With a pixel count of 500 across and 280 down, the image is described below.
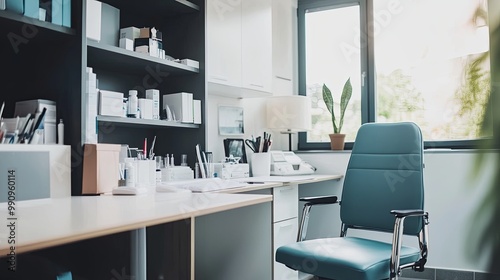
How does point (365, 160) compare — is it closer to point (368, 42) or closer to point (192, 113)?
point (192, 113)

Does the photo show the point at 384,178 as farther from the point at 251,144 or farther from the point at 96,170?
the point at 96,170

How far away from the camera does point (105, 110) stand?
200 centimetres

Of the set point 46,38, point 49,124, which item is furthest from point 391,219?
point 46,38

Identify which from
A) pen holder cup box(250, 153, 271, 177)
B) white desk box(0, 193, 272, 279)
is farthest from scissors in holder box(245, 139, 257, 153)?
white desk box(0, 193, 272, 279)

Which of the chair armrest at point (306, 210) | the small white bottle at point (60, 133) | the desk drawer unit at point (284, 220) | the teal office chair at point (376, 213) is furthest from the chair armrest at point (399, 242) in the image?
the small white bottle at point (60, 133)

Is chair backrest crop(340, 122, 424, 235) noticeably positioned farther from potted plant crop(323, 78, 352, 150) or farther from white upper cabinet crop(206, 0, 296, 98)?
potted plant crop(323, 78, 352, 150)

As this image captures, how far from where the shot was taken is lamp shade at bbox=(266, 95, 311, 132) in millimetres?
3389

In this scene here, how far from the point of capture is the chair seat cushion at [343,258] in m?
1.75

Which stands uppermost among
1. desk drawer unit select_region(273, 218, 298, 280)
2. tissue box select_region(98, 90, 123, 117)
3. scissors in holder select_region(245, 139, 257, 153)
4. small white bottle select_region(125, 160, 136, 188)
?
tissue box select_region(98, 90, 123, 117)

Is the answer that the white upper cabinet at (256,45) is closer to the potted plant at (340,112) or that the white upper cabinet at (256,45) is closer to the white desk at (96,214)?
the potted plant at (340,112)

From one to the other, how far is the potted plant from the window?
0.08 meters

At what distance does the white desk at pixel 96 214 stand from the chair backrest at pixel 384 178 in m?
0.87

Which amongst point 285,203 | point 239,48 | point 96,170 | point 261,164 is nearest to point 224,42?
point 239,48

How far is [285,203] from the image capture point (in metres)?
2.65
